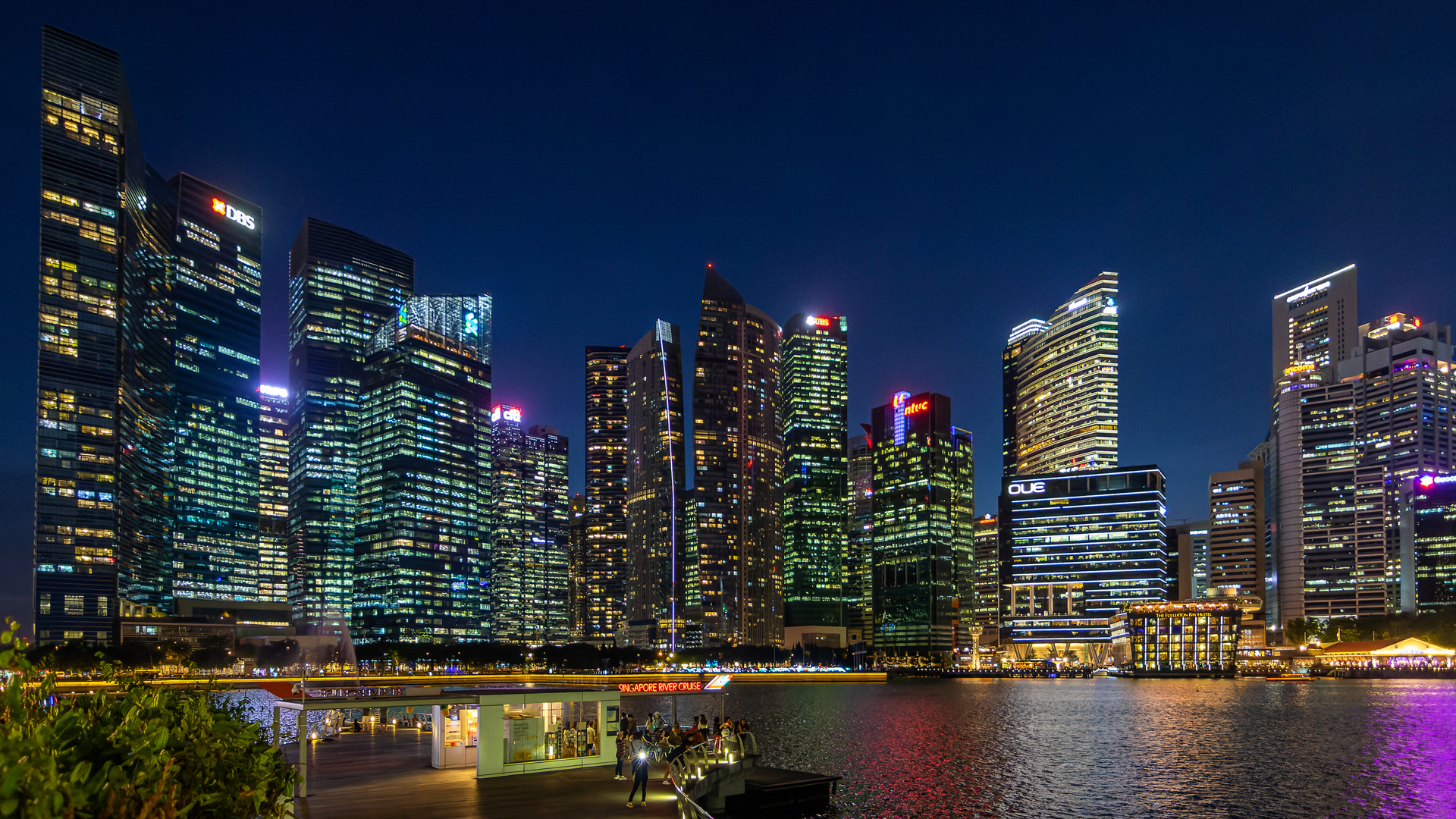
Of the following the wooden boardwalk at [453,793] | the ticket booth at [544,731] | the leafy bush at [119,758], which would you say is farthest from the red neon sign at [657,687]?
the leafy bush at [119,758]

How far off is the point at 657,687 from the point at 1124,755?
4707 centimetres

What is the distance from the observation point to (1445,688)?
17925cm

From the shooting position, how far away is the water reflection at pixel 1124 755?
53.0 metres

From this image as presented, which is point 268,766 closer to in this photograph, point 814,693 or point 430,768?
point 430,768

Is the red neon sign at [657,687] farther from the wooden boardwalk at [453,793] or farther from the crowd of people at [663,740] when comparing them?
the wooden boardwalk at [453,793]

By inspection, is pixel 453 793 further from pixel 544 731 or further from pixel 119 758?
pixel 119 758

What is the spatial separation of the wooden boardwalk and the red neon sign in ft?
13.5

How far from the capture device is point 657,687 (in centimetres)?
4488

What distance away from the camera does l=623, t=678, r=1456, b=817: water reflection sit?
53.0 metres

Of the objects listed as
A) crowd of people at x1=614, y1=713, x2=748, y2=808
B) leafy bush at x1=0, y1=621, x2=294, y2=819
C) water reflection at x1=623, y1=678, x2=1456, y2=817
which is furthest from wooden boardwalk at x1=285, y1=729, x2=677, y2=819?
water reflection at x1=623, y1=678, x2=1456, y2=817

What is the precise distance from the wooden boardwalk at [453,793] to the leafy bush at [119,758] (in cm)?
1912

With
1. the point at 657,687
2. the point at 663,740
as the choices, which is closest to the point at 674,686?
the point at 657,687

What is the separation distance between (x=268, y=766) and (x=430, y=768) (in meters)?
31.0

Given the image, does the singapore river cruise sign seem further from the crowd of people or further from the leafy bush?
the leafy bush
